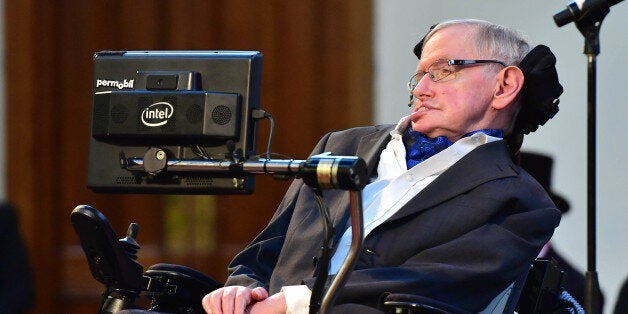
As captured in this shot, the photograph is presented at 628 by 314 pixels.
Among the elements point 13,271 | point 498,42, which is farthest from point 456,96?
point 13,271

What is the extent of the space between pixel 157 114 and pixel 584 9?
114 centimetres

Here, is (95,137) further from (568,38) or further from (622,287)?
(568,38)

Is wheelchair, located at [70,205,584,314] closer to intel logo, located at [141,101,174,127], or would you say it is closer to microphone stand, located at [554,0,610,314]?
microphone stand, located at [554,0,610,314]

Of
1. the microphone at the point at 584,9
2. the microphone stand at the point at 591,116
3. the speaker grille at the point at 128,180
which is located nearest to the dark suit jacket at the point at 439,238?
the microphone stand at the point at 591,116

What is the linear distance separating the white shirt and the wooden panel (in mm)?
1978

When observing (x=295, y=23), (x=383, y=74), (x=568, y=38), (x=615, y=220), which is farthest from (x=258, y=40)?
(x=615, y=220)

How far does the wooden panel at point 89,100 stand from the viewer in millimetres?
4867

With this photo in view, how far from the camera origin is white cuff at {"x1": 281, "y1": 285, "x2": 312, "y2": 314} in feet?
8.21

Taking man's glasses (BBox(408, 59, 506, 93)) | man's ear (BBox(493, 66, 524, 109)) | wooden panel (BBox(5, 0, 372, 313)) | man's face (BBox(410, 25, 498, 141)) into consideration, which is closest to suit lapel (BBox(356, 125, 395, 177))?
man's face (BBox(410, 25, 498, 141))

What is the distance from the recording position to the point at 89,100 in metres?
4.94

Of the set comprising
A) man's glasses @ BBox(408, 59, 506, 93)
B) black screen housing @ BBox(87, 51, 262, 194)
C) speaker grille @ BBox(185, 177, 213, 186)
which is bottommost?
speaker grille @ BBox(185, 177, 213, 186)

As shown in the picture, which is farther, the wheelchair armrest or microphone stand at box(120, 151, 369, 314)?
the wheelchair armrest

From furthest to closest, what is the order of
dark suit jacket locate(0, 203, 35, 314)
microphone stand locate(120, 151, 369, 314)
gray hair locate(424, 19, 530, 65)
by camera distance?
1. dark suit jacket locate(0, 203, 35, 314)
2. gray hair locate(424, 19, 530, 65)
3. microphone stand locate(120, 151, 369, 314)

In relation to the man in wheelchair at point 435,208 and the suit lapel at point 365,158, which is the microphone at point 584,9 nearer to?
the man in wheelchair at point 435,208
